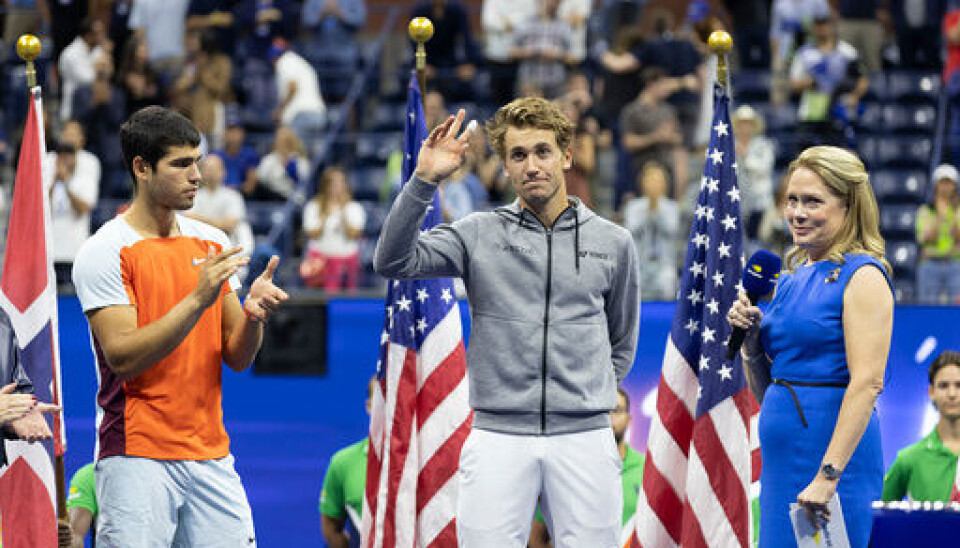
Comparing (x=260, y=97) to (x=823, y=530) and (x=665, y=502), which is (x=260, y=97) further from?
(x=823, y=530)


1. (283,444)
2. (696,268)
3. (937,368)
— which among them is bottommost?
(283,444)

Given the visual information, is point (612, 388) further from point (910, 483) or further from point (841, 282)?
point (910, 483)

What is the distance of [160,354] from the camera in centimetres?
478

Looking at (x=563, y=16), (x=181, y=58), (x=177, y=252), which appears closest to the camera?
(x=177, y=252)

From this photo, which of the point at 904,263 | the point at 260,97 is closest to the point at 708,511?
the point at 904,263

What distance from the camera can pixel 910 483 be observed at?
696cm

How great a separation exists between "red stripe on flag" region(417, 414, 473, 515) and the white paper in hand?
223cm

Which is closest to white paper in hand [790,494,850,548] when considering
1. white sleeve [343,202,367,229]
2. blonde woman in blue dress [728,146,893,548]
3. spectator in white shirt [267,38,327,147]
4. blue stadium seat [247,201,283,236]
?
blonde woman in blue dress [728,146,893,548]

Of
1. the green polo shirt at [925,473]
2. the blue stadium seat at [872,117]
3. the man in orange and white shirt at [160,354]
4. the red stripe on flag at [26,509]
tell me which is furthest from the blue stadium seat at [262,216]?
the man in orange and white shirt at [160,354]

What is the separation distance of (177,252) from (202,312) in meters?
0.29

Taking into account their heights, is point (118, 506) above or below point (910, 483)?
above

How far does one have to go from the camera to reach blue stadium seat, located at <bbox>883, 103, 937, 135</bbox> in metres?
14.9

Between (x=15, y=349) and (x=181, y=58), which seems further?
(x=181, y=58)

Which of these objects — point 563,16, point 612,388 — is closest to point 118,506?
point 612,388
